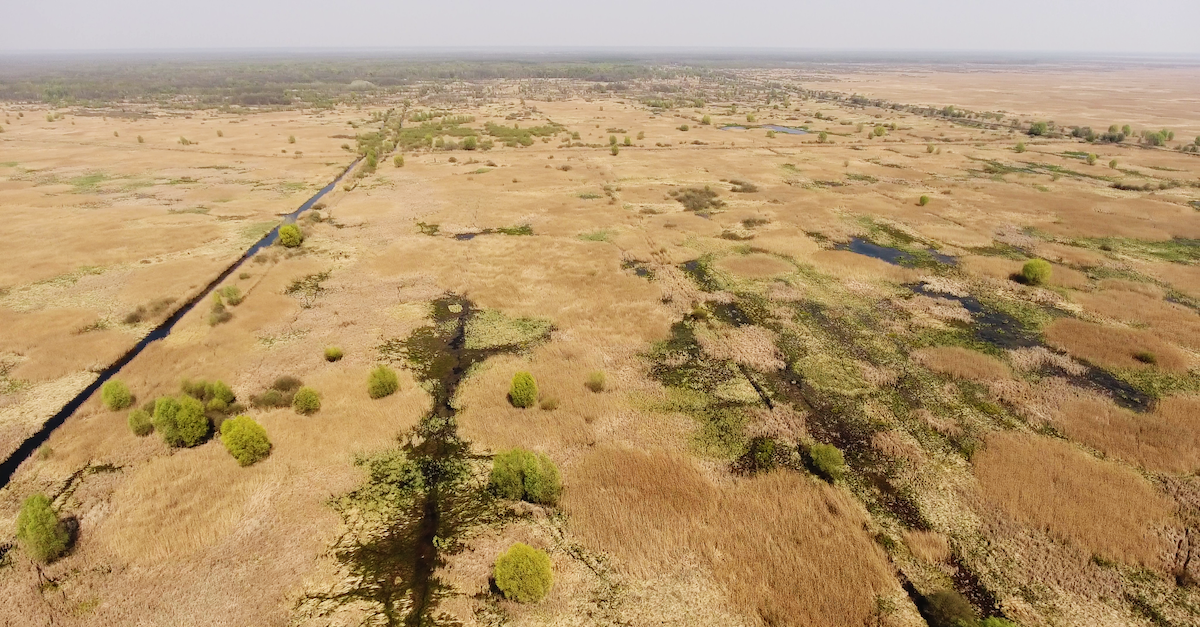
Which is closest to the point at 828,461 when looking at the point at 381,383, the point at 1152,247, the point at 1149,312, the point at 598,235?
the point at 381,383

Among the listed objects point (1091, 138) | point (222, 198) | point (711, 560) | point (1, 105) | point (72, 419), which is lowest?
point (711, 560)

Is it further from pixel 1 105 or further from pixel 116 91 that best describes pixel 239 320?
pixel 116 91

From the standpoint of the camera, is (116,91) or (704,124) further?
(116,91)

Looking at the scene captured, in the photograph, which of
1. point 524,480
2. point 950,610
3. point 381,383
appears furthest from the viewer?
point 381,383

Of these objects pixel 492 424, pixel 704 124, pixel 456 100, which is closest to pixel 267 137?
pixel 456 100

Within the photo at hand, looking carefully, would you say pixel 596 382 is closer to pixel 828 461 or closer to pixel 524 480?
pixel 524 480

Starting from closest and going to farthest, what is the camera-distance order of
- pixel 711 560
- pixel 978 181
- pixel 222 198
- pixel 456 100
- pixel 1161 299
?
pixel 711 560, pixel 1161 299, pixel 222 198, pixel 978 181, pixel 456 100

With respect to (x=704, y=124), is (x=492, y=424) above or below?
below
